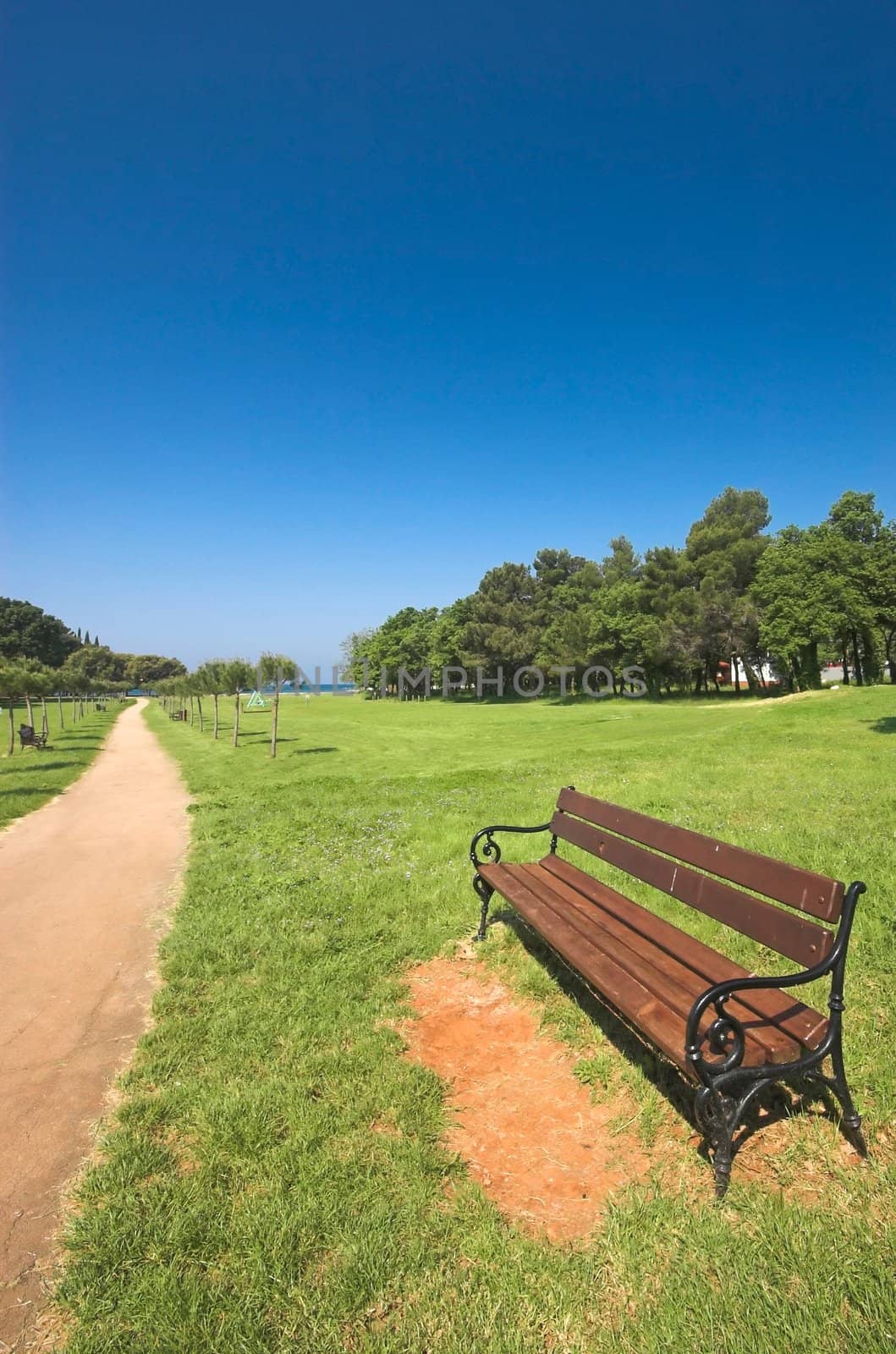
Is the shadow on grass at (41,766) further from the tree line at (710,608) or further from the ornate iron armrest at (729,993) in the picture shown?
the tree line at (710,608)

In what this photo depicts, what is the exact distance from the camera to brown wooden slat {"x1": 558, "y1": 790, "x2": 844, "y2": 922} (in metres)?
3.00

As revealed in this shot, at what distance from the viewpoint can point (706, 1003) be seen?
255 centimetres

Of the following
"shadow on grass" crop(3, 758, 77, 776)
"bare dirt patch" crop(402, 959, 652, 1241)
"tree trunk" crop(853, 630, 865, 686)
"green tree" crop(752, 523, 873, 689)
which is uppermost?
"green tree" crop(752, 523, 873, 689)

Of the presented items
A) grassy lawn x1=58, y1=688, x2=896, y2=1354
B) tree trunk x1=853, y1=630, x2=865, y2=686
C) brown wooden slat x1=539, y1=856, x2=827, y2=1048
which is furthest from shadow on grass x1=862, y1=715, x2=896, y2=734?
tree trunk x1=853, y1=630, x2=865, y2=686

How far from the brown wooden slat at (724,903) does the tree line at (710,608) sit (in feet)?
118

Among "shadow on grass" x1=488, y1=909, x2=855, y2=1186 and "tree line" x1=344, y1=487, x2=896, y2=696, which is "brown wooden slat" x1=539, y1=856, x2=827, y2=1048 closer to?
"shadow on grass" x1=488, y1=909, x2=855, y2=1186

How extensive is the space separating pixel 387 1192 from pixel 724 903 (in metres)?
2.18

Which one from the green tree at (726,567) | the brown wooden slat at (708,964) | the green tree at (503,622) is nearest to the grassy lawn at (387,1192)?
the brown wooden slat at (708,964)

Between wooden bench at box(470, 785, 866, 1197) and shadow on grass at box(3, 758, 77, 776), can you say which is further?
shadow on grass at box(3, 758, 77, 776)

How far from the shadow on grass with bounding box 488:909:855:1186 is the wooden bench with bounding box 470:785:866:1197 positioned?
0.06 m

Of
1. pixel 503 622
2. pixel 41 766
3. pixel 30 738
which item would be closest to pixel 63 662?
pixel 503 622

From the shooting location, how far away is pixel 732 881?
3701mm

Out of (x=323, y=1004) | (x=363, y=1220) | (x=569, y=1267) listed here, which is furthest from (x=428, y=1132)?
(x=323, y=1004)

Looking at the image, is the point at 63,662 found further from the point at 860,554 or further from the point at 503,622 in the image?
the point at 860,554
